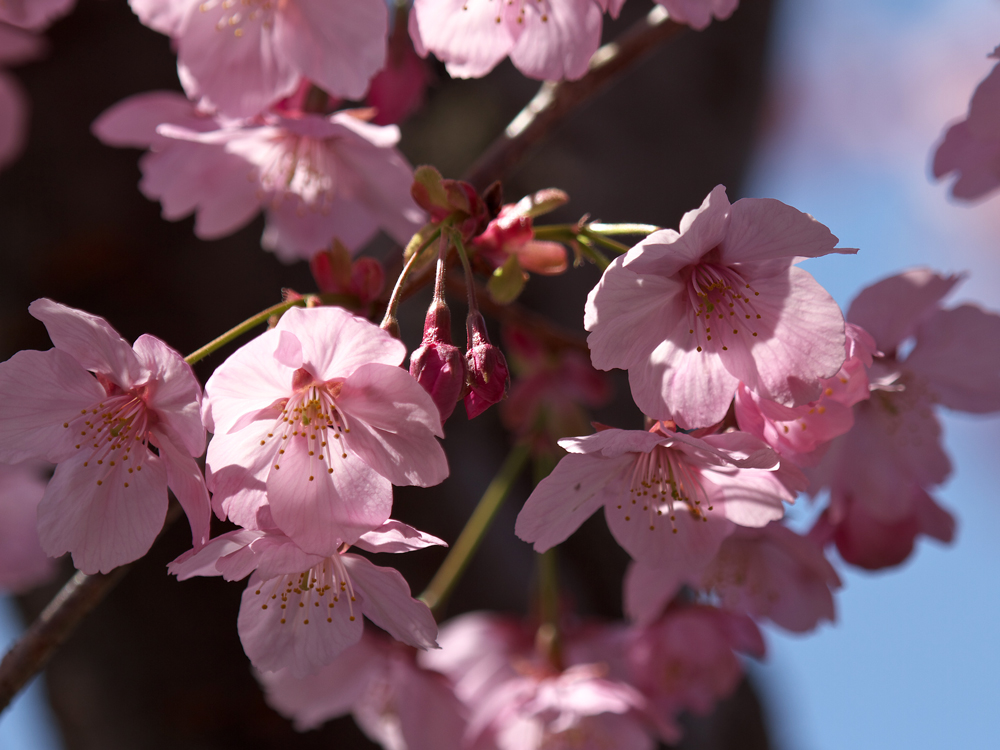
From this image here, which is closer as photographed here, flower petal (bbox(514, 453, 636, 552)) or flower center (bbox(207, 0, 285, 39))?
flower petal (bbox(514, 453, 636, 552))

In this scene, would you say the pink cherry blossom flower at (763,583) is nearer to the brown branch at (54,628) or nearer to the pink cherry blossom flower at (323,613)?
the pink cherry blossom flower at (323,613)

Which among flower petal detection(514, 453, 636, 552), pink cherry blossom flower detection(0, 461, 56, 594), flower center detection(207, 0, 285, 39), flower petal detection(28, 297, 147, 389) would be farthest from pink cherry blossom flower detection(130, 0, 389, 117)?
pink cherry blossom flower detection(0, 461, 56, 594)

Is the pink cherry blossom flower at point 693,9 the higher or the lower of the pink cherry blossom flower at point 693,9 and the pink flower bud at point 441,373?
the higher

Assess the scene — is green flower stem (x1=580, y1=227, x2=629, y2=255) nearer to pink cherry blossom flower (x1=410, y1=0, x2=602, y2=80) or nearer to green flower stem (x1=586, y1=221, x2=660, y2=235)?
green flower stem (x1=586, y1=221, x2=660, y2=235)

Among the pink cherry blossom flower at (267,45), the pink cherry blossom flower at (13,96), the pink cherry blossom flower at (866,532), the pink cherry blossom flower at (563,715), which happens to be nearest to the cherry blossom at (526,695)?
the pink cherry blossom flower at (563,715)

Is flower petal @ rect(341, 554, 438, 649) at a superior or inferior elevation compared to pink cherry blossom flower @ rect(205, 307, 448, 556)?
inferior

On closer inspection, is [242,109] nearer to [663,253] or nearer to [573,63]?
[573,63]

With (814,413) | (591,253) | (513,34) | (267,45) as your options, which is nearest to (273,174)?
(267,45)
